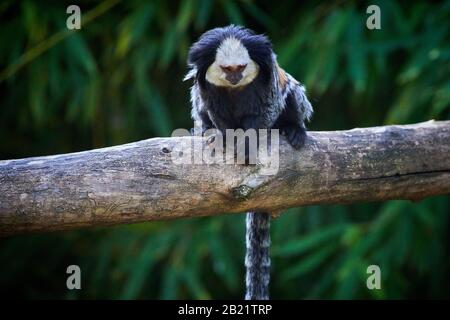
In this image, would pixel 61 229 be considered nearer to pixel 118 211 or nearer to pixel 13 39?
pixel 118 211

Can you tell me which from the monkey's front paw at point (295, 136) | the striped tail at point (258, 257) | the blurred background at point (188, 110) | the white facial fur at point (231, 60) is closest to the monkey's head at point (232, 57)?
the white facial fur at point (231, 60)

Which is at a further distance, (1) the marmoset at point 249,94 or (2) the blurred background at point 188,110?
(2) the blurred background at point 188,110

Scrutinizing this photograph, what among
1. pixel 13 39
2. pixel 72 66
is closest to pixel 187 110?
pixel 72 66

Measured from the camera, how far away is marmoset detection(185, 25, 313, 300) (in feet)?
10.1

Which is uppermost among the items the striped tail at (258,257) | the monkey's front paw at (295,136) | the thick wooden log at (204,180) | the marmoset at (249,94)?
the marmoset at (249,94)

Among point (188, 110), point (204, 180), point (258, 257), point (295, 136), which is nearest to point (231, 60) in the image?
point (295, 136)

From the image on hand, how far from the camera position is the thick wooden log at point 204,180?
8.64ft

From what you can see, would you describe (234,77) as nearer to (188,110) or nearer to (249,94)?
(249,94)

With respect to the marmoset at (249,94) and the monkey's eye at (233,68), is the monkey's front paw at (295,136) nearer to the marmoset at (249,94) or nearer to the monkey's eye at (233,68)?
the marmoset at (249,94)

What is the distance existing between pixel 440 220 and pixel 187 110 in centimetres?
231

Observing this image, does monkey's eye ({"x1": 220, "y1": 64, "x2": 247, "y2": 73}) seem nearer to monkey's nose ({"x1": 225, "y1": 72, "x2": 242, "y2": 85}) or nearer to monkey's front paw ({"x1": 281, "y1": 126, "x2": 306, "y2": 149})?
monkey's nose ({"x1": 225, "y1": 72, "x2": 242, "y2": 85})

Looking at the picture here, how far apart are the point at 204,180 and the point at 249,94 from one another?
61 cm

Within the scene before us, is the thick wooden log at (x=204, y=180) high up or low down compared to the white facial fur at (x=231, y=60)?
down

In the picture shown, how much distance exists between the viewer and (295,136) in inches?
120
